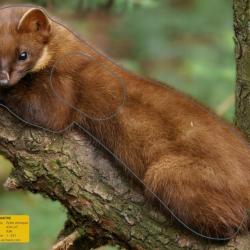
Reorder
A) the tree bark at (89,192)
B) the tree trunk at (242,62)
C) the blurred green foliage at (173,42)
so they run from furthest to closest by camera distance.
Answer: the blurred green foliage at (173,42), the tree trunk at (242,62), the tree bark at (89,192)

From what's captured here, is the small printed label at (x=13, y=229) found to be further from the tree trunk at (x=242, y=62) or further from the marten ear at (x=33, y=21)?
the tree trunk at (x=242, y=62)

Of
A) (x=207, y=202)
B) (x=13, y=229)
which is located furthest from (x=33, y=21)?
(x=207, y=202)

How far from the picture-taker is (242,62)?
5.82 meters

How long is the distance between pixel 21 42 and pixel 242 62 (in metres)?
1.67

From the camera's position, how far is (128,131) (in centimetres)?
556

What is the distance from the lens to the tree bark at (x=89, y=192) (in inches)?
205

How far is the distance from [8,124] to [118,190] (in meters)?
0.90

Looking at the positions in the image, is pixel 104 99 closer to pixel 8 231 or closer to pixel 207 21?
pixel 8 231

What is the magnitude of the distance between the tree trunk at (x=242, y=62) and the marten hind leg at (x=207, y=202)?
74cm

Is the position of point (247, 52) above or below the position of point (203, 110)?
above

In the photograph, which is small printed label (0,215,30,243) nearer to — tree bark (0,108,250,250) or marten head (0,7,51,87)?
tree bark (0,108,250,250)

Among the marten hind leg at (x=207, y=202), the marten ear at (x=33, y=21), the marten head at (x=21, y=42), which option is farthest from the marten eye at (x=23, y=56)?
the marten hind leg at (x=207, y=202)

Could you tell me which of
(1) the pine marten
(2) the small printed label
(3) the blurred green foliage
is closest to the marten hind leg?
(1) the pine marten

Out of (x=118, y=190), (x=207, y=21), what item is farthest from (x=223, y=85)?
(x=118, y=190)
